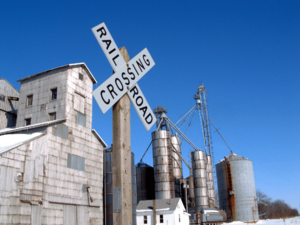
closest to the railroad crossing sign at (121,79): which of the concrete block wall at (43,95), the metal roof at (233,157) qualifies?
the concrete block wall at (43,95)

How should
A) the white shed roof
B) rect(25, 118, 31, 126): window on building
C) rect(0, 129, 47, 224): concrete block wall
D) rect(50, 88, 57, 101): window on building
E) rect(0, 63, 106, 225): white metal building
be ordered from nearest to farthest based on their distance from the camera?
rect(0, 129, 47, 224): concrete block wall, rect(0, 63, 106, 225): white metal building, the white shed roof, rect(50, 88, 57, 101): window on building, rect(25, 118, 31, 126): window on building

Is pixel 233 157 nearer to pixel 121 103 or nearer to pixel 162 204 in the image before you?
pixel 162 204

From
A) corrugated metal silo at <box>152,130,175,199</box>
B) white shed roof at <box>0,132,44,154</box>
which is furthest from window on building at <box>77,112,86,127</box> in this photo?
corrugated metal silo at <box>152,130,175,199</box>

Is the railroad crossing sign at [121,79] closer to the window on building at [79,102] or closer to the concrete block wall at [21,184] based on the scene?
the concrete block wall at [21,184]

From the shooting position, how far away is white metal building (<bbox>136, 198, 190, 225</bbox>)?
3764 cm

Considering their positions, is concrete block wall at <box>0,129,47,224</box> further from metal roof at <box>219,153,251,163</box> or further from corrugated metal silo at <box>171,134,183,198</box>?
metal roof at <box>219,153,251,163</box>

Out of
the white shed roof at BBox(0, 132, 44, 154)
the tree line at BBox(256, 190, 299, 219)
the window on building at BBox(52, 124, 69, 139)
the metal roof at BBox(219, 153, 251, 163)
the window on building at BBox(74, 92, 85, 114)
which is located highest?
the window on building at BBox(74, 92, 85, 114)

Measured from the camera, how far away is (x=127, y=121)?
427cm

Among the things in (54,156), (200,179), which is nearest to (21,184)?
(54,156)

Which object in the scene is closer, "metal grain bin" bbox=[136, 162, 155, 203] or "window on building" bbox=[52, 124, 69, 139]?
"window on building" bbox=[52, 124, 69, 139]

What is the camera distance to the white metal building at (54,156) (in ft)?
56.9

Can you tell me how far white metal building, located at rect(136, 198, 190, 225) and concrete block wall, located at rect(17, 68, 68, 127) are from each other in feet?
66.8

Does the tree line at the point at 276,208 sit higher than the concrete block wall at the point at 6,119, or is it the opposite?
the concrete block wall at the point at 6,119

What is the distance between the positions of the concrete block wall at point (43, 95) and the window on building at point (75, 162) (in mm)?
3443
